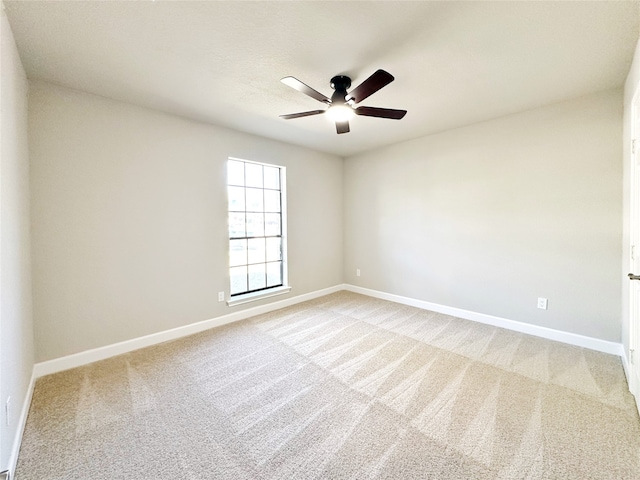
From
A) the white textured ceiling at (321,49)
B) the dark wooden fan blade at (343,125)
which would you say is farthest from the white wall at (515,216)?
the dark wooden fan blade at (343,125)

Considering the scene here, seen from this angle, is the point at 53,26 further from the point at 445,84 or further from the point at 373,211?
the point at 373,211

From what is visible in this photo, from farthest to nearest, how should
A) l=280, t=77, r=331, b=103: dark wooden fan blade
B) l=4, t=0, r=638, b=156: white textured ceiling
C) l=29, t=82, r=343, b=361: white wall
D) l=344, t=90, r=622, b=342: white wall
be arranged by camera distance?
l=344, t=90, r=622, b=342: white wall
l=29, t=82, r=343, b=361: white wall
l=280, t=77, r=331, b=103: dark wooden fan blade
l=4, t=0, r=638, b=156: white textured ceiling

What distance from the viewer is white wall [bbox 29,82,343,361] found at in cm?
231

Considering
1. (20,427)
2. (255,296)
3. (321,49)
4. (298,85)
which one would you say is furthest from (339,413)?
(321,49)

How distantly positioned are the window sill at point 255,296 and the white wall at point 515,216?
174 cm

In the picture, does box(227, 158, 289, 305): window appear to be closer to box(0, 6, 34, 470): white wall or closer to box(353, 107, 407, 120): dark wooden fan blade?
box(0, 6, 34, 470): white wall

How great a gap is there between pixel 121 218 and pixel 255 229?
5.35 feet

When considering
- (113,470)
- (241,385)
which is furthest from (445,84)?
(113,470)

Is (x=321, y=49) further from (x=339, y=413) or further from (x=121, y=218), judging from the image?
(x=339, y=413)

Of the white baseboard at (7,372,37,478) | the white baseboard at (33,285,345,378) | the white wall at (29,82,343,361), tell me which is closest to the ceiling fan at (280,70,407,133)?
the white wall at (29,82,343,361)

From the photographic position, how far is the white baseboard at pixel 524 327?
8.55 feet

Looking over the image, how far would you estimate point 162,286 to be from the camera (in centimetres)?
296

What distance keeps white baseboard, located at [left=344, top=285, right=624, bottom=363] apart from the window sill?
70.2 inches

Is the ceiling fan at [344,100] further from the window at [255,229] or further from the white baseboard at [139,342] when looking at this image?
the white baseboard at [139,342]
